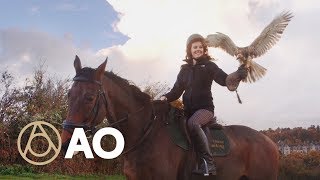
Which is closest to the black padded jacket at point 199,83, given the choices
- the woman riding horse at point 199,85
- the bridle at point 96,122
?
the woman riding horse at point 199,85

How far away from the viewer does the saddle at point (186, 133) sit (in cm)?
611

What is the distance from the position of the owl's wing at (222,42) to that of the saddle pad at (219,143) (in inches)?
75.5

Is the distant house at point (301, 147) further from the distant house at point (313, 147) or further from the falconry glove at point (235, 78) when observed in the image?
the falconry glove at point (235, 78)

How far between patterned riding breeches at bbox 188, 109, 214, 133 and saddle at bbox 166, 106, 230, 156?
0.29ft

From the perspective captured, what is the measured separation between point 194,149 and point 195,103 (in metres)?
0.62

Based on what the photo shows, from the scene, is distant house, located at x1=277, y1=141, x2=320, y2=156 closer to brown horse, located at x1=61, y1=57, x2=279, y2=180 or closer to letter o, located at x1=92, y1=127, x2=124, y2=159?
brown horse, located at x1=61, y1=57, x2=279, y2=180

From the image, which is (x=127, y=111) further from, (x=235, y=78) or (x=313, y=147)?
(x=313, y=147)

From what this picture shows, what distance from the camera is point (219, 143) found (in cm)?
657

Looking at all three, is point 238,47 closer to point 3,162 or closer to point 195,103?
point 195,103

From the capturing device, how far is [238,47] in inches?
299

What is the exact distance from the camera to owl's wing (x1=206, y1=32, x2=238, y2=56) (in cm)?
830

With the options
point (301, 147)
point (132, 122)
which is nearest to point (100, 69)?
point (132, 122)

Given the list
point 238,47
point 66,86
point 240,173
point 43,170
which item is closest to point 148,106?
point 240,173

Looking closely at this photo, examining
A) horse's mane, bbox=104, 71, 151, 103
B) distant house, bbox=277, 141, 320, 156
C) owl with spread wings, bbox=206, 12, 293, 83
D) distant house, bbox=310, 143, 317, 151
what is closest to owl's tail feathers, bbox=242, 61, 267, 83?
owl with spread wings, bbox=206, 12, 293, 83
